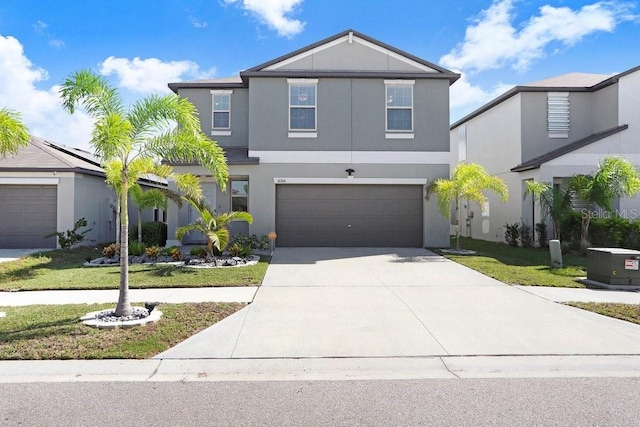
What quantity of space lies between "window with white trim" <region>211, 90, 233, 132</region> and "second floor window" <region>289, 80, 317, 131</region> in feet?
9.33

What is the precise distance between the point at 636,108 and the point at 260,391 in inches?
727

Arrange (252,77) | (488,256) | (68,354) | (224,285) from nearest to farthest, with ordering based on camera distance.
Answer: (68,354), (224,285), (488,256), (252,77)

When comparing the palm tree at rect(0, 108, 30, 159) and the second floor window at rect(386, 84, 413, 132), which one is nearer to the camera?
the palm tree at rect(0, 108, 30, 159)

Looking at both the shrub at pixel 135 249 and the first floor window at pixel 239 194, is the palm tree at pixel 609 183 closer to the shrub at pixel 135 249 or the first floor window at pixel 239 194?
the first floor window at pixel 239 194

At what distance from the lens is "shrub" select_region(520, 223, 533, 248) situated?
→ 1725 centimetres

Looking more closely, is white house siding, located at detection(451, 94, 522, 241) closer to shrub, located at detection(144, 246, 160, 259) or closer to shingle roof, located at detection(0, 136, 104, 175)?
shrub, located at detection(144, 246, 160, 259)

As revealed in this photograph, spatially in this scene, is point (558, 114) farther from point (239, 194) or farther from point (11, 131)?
point (11, 131)

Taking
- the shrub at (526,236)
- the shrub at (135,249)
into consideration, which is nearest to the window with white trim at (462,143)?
the shrub at (526,236)

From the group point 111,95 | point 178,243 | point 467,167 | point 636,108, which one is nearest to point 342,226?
point 467,167

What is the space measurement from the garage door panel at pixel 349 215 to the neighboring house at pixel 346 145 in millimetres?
38

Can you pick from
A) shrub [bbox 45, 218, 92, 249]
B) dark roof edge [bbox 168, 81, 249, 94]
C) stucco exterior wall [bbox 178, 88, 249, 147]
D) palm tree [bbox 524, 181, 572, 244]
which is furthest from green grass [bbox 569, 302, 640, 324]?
shrub [bbox 45, 218, 92, 249]

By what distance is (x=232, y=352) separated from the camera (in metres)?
5.59

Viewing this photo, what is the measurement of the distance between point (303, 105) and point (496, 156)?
983 cm

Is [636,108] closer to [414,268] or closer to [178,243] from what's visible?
[414,268]
